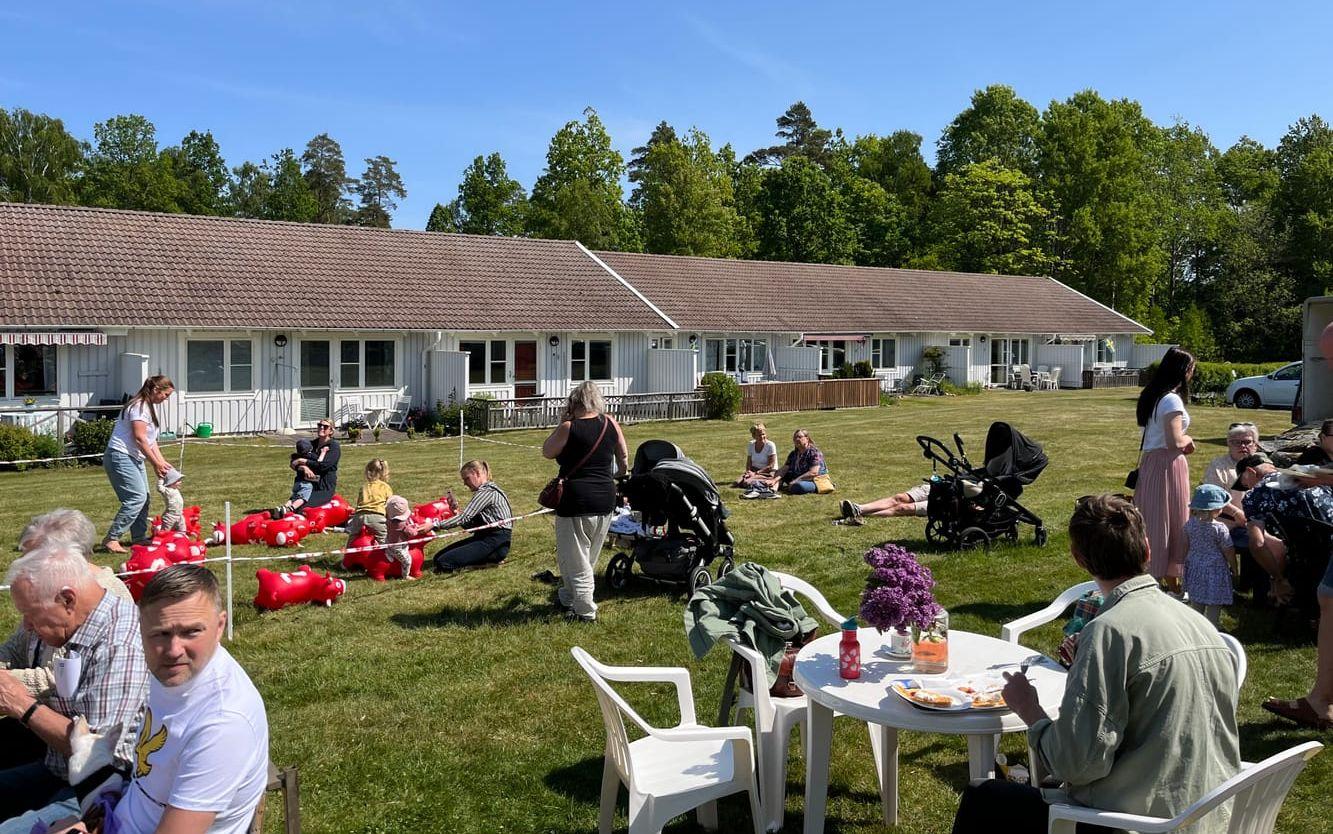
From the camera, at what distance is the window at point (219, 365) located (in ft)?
77.4

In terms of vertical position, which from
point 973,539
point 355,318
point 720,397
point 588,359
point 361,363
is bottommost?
point 973,539

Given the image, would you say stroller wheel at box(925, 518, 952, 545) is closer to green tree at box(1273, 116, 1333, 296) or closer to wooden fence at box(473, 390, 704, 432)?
wooden fence at box(473, 390, 704, 432)

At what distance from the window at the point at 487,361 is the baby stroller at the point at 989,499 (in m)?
18.4

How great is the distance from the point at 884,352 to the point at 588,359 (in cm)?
1450

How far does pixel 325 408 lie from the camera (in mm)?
25094

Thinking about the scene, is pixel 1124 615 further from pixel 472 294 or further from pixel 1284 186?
pixel 1284 186

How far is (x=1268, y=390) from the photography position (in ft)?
102

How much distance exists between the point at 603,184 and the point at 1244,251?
3588cm

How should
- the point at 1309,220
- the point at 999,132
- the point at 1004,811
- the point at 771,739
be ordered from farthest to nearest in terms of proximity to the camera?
the point at 999,132
the point at 1309,220
the point at 771,739
the point at 1004,811

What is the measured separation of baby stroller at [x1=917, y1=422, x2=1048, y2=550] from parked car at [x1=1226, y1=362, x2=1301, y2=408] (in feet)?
78.5

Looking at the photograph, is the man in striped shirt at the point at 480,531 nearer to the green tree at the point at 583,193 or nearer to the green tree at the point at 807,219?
the green tree at the point at 583,193

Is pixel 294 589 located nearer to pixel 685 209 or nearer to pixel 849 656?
pixel 849 656

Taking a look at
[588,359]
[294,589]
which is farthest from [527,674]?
[588,359]

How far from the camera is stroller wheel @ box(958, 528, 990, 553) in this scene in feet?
35.5
